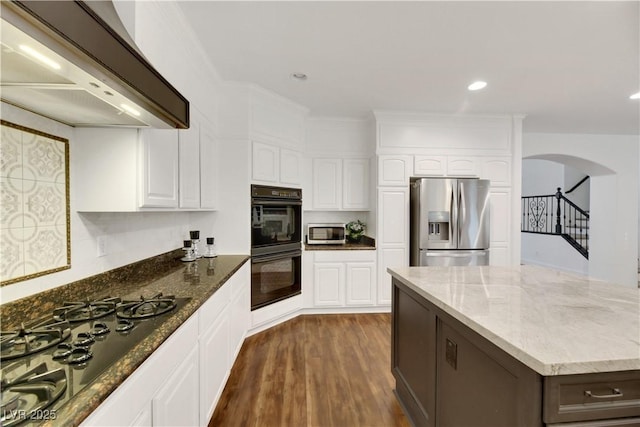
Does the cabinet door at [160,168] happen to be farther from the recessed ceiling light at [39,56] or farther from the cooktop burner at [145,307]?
the recessed ceiling light at [39,56]

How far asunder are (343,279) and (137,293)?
2.66 meters

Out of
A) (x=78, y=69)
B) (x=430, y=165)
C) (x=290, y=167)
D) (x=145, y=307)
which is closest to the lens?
(x=78, y=69)

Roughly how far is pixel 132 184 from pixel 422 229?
10.4ft

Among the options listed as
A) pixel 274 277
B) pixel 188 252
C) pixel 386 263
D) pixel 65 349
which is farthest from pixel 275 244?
pixel 65 349

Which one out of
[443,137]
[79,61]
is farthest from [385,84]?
[79,61]

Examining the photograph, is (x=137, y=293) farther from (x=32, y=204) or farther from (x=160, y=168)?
(x=160, y=168)

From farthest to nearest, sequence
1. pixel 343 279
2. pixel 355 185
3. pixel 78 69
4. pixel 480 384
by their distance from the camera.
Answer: pixel 355 185
pixel 343 279
pixel 480 384
pixel 78 69

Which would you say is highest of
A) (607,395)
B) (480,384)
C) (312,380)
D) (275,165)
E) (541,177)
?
(541,177)

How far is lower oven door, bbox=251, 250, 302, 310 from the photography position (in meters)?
3.17

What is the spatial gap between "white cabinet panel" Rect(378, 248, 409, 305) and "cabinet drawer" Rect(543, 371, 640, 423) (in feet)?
9.66

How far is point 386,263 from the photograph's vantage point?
13.0 ft

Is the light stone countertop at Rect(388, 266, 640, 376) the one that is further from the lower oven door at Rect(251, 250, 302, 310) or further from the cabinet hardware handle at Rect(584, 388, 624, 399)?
the lower oven door at Rect(251, 250, 302, 310)

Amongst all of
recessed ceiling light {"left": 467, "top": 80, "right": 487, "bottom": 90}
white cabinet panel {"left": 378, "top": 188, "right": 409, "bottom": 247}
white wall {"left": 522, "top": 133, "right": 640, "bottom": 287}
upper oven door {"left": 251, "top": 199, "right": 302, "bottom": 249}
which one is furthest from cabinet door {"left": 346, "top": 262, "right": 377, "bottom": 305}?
white wall {"left": 522, "top": 133, "right": 640, "bottom": 287}

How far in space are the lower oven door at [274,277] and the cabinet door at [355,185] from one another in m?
1.09
